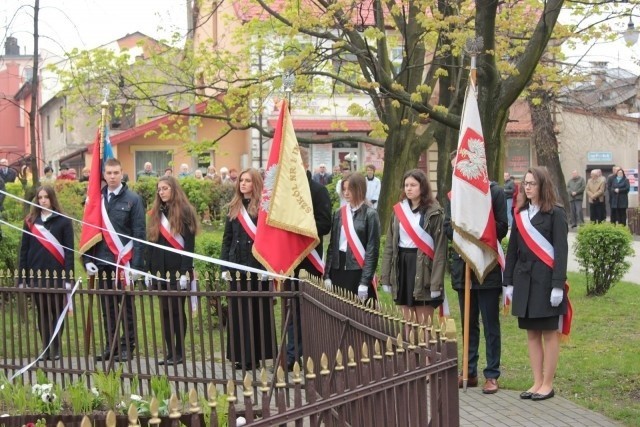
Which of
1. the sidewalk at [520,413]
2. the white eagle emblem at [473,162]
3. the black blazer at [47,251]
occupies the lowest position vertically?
the sidewalk at [520,413]

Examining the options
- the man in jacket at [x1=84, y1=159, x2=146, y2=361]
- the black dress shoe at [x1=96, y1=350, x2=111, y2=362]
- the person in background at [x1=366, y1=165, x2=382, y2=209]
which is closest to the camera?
the black dress shoe at [x1=96, y1=350, x2=111, y2=362]

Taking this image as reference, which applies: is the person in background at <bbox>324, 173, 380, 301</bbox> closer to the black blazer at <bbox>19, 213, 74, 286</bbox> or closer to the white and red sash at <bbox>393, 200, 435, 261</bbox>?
the white and red sash at <bbox>393, 200, 435, 261</bbox>

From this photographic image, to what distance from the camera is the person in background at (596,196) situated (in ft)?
94.5

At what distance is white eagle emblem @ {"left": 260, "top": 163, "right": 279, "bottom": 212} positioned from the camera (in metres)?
8.84

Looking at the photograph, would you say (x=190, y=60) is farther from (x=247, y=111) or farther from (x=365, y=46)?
(x=365, y=46)

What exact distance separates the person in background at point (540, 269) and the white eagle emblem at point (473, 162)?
0.49 metres

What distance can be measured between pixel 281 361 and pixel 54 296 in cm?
197

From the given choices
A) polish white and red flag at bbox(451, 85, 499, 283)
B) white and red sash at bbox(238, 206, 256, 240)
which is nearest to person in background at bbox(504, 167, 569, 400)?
polish white and red flag at bbox(451, 85, 499, 283)

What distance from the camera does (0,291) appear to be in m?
8.62

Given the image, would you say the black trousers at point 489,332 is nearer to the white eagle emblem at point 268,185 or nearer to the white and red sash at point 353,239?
the white and red sash at point 353,239

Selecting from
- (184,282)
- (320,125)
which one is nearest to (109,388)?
(184,282)

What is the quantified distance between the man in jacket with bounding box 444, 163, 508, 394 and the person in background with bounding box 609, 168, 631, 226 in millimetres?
20504

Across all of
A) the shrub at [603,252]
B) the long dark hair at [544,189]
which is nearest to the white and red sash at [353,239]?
the long dark hair at [544,189]

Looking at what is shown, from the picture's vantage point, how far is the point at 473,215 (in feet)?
27.3
